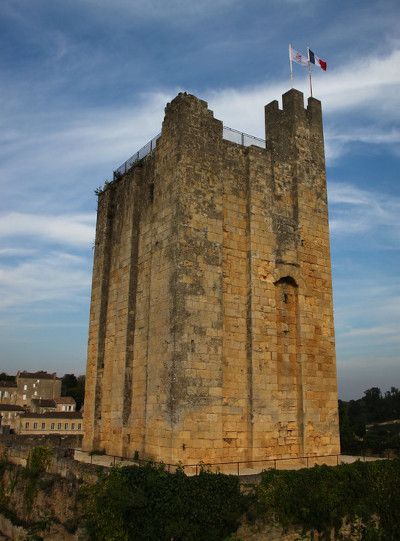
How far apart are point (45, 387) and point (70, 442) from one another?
53758mm

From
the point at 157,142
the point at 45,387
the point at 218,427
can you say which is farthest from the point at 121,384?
the point at 45,387

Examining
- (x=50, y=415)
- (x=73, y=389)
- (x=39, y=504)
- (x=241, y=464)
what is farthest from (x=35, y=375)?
(x=241, y=464)

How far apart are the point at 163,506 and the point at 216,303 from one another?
5117 millimetres

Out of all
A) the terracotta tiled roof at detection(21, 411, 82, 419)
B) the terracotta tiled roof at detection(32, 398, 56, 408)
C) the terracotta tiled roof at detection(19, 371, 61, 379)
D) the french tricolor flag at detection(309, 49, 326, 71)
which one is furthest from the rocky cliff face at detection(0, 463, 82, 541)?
the terracotta tiled roof at detection(19, 371, 61, 379)

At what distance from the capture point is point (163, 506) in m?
9.28

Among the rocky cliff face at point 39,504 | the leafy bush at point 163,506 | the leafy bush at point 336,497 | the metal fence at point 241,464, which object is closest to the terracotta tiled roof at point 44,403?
the rocky cliff face at point 39,504

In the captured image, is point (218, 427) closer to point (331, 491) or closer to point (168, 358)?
point (168, 358)

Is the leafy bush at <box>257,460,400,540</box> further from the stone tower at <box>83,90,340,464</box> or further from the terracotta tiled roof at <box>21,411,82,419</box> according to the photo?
the terracotta tiled roof at <box>21,411,82,419</box>

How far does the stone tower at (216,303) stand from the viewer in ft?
39.2

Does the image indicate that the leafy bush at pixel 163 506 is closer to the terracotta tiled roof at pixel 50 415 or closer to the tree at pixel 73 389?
the terracotta tiled roof at pixel 50 415

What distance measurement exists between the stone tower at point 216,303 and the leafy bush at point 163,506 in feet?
4.80

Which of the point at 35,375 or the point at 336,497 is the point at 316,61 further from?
the point at 35,375

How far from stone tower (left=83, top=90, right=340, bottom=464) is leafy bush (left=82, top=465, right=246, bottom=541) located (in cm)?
146

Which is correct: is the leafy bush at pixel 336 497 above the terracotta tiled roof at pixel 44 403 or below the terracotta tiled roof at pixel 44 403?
below
